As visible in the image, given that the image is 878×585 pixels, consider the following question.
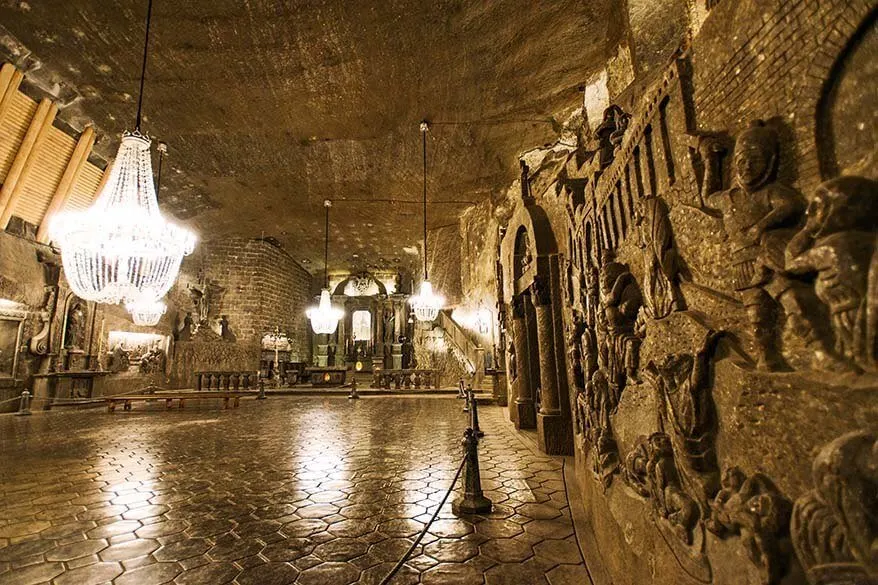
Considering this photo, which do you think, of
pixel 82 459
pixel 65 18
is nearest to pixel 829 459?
pixel 82 459

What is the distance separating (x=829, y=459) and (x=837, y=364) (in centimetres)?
23

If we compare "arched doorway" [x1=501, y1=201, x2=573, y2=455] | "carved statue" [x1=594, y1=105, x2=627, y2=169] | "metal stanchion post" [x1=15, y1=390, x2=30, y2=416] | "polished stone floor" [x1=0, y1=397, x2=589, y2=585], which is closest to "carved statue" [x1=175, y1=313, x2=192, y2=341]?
"metal stanchion post" [x1=15, y1=390, x2=30, y2=416]

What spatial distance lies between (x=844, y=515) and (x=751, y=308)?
54cm

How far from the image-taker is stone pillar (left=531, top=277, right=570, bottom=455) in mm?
4348

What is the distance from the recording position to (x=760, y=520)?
3.26ft

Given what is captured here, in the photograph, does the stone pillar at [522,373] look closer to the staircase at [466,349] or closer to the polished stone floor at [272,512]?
the polished stone floor at [272,512]

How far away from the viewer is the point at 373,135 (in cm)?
898

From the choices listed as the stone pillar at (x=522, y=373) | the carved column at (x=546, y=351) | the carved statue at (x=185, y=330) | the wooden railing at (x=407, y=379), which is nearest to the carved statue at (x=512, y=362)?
the stone pillar at (x=522, y=373)

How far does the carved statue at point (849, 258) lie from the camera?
803 millimetres

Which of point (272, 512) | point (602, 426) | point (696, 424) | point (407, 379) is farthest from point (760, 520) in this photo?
point (407, 379)

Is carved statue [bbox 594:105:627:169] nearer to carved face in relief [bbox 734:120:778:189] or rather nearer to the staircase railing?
carved face in relief [bbox 734:120:778:189]

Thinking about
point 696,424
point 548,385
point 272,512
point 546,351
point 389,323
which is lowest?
point 272,512

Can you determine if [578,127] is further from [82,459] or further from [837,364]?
[82,459]

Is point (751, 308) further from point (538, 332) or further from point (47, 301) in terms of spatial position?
point (47, 301)
